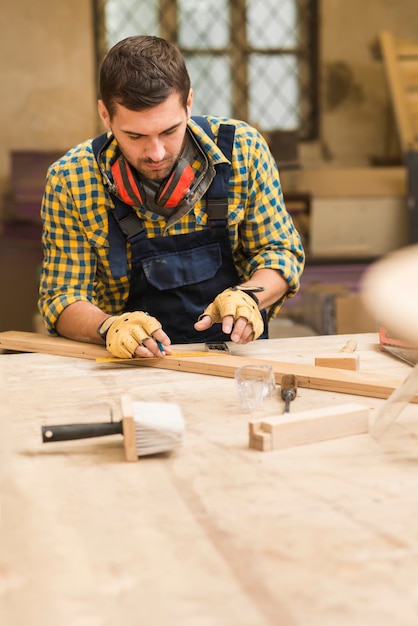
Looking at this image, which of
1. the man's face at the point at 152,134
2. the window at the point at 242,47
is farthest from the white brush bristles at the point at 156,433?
the window at the point at 242,47

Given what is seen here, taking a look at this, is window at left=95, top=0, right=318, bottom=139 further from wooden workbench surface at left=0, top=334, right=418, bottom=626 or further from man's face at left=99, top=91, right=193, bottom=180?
wooden workbench surface at left=0, top=334, right=418, bottom=626

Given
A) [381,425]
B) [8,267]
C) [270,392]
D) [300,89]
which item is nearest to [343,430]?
[381,425]

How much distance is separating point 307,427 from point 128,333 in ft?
Answer: 2.71

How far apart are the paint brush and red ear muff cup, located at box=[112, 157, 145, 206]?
46.4 inches

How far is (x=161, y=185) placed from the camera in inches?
104

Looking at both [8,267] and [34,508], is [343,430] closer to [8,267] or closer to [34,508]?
[34,508]

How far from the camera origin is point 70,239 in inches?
108

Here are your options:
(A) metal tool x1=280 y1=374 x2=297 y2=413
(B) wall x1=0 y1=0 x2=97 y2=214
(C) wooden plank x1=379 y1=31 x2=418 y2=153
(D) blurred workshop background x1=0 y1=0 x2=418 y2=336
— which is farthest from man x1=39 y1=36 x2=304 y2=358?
(B) wall x1=0 y1=0 x2=97 y2=214

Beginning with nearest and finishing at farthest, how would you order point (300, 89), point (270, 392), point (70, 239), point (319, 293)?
point (270, 392), point (70, 239), point (319, 293), point (300, 89)

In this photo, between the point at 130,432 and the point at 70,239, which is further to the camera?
the point at 70,239

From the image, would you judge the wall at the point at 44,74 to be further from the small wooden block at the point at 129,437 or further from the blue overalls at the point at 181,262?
the small wooden block at the point at 129,437

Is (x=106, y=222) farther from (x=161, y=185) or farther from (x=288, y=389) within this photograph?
(x=288, y=389)

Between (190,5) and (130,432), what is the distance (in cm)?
568

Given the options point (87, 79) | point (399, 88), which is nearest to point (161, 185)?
point (399, 88)
